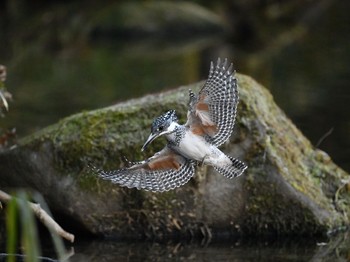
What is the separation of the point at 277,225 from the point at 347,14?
72.6ft

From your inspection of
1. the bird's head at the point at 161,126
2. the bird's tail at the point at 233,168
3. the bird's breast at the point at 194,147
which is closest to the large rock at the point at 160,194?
the bird's tail at the point at 233,168

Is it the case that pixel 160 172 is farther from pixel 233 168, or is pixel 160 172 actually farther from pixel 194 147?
pixel 233 168

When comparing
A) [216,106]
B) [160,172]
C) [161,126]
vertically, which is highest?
[216,106]

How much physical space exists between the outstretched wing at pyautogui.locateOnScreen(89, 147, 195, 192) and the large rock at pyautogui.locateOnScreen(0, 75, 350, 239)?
155 cm

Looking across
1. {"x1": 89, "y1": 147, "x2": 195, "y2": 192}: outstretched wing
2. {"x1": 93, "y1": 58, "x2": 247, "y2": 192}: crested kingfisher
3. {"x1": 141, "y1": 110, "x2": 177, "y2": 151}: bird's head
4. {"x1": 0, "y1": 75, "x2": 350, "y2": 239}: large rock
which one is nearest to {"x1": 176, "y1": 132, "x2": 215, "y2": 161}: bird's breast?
{"x1": 93, "y1": 58, "x2": 247, "y2": 192}: crested kingfisher

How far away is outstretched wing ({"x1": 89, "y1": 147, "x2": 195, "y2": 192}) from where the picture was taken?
709 centimetres

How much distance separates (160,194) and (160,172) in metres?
1.59

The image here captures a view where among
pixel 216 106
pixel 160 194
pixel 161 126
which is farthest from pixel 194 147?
pixel 160 194

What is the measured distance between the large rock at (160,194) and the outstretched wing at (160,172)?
1552 millimetres

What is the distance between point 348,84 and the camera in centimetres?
1798

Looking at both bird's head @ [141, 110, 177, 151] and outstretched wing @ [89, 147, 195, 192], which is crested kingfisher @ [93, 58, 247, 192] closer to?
outstretched wing @ [89, 147, 195, 192]

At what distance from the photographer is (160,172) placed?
716cm

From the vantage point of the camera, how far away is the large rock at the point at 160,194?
8.74 m

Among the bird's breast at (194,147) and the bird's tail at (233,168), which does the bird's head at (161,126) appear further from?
the bird's tail at (233,168)
